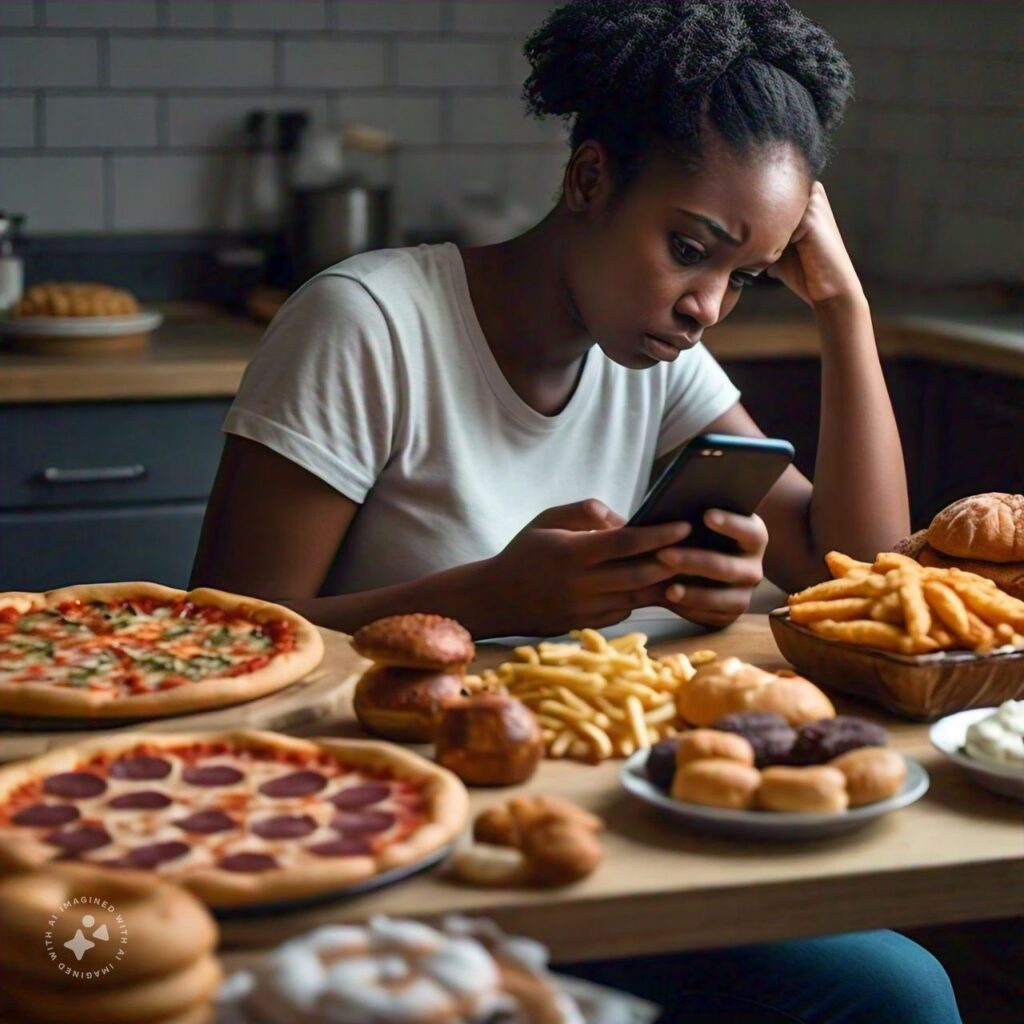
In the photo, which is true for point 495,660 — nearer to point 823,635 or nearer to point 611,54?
point 823,635

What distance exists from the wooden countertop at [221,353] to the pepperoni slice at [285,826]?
1.92 meters

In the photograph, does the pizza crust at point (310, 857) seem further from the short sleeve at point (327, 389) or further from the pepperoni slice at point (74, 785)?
the short sleeve at point (327, 389)

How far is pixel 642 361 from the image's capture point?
1751 millimetres

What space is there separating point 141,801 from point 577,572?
554 mm

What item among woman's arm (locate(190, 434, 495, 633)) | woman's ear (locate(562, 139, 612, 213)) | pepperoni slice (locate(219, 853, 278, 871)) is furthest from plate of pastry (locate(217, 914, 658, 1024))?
woman's ear (locate(562, 139, 612, 213))

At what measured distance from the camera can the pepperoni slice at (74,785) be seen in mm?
1024

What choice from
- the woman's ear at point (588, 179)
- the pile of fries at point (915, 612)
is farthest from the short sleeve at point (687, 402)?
the pile of fries at point (915, 612)

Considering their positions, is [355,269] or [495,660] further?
[355,269]

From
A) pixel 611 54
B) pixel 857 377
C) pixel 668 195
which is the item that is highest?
pixel 611 54

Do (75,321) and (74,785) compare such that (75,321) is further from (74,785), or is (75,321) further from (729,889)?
A: (729,889)

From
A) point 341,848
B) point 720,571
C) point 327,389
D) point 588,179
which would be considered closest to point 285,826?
point 341,848

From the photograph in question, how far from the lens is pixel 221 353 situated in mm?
2941

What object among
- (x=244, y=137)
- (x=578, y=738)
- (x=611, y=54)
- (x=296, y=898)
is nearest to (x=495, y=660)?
(x=578, y=738)

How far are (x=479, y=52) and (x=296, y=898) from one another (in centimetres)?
307
